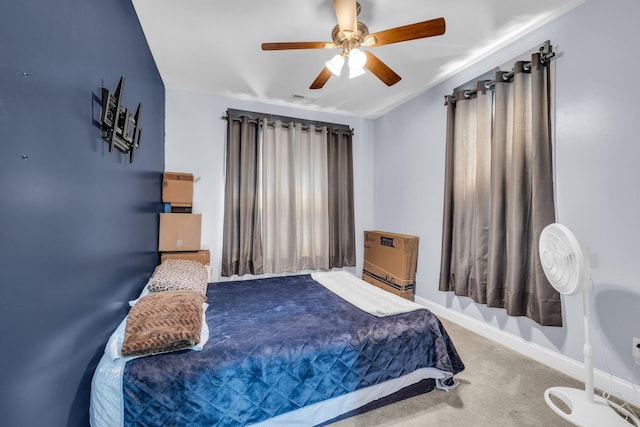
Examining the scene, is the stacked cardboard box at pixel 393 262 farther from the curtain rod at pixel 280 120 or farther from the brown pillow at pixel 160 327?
the brown pillow at pixel 160 327

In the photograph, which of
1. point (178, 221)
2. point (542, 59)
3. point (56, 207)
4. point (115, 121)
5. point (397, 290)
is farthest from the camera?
point (397, 290)

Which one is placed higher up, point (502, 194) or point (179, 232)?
point (502, 194)

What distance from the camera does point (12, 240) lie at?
0.80 metres

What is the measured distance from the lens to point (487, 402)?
1.75 metres

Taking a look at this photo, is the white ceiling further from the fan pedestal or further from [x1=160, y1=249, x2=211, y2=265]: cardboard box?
the fan pedestal

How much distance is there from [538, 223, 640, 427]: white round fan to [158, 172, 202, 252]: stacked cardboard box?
3.06 meters

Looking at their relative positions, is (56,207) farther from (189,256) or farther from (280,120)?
(280,120)

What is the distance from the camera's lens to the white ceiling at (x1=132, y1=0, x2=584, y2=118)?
2.02 metres

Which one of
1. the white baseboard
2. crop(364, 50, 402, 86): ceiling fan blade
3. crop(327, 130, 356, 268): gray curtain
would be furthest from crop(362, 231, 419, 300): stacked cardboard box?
crop(364, 50, 402, 86): ceiling fan blade

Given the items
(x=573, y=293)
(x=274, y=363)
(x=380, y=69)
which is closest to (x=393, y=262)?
(x=573, y=293)

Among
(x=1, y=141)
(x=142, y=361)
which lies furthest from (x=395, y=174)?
(x=1, y=141)

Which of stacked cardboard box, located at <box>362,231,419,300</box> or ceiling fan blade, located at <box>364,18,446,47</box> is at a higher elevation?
ceiling fan blade, located at <box>364,18,446,47</box>

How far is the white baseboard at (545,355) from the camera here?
1740 millimetres

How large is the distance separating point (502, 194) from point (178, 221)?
10.4 feet
